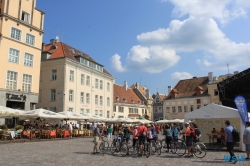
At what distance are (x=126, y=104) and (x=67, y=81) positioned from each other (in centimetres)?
2324

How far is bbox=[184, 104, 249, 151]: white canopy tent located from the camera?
50.4 feet

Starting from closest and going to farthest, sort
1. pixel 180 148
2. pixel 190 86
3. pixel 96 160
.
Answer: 1. pixel 96 160
2. pixel 180 148
3. pixel 190 86

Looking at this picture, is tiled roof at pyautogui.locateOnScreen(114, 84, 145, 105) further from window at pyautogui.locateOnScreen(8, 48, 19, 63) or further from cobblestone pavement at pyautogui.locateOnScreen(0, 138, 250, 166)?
cobblestone pavement at pyautogui.locateOnScreen(0, 138, 250, 166)

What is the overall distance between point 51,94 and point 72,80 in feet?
12.3

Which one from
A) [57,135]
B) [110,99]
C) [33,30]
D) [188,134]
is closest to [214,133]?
[188,134]

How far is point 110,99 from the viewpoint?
160 feet

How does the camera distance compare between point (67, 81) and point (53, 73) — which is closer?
point (67, 81)

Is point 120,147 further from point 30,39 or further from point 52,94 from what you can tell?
point 52,94

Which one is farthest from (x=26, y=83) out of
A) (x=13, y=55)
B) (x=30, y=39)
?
(x=30, y=39)

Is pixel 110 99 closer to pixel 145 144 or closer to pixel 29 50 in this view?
pixel 29 50

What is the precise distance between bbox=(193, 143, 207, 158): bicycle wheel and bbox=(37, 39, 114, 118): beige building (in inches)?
1048

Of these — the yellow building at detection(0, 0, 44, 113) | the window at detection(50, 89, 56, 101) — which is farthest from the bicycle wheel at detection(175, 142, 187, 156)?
the window at detection(50, 89, 56, 101)

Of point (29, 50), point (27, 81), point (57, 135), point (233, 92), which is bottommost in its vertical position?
point (57, 135)

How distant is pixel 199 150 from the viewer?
40.8 ft
